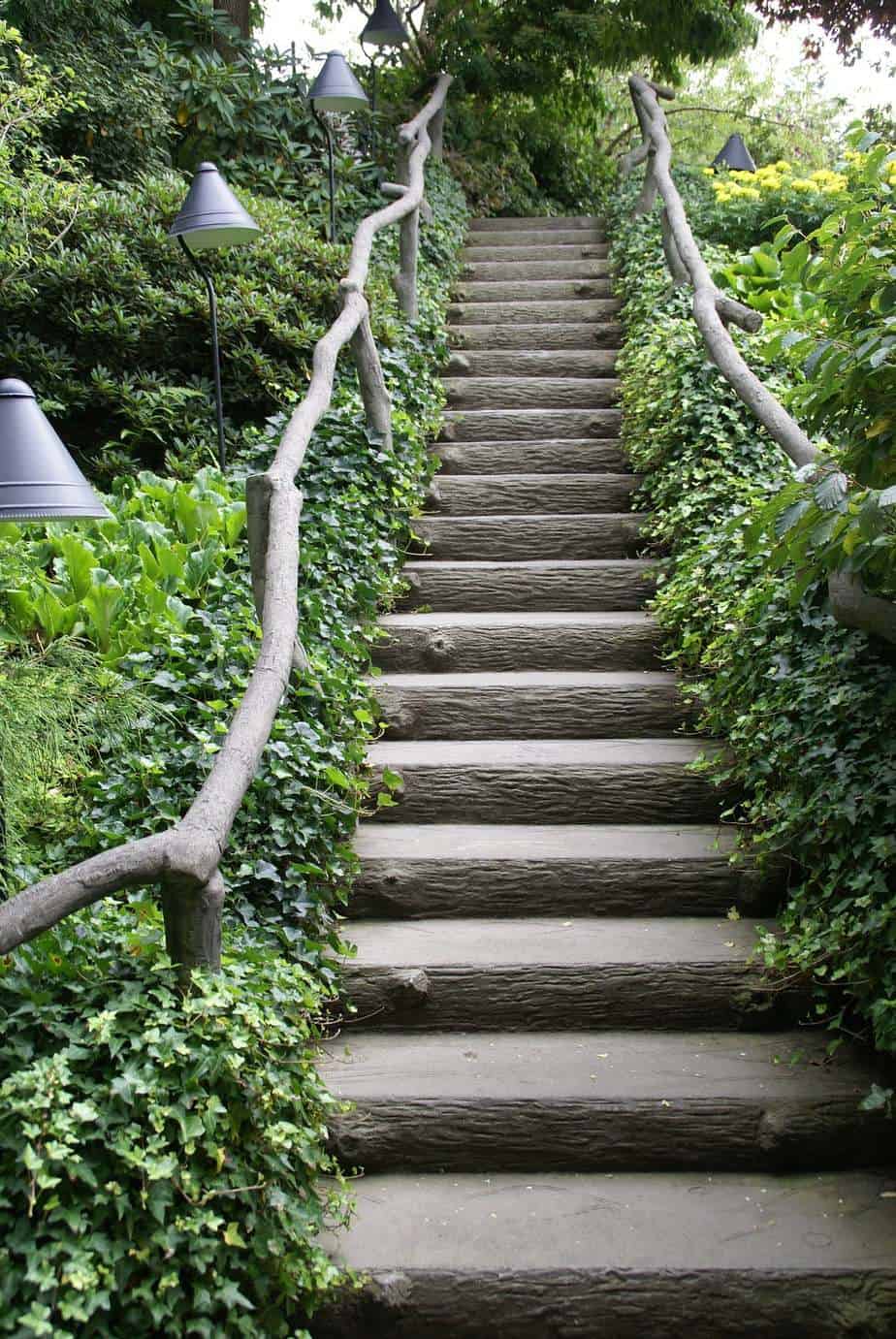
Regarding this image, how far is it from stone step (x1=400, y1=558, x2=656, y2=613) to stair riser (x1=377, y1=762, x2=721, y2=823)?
1.10 metres

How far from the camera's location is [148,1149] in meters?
1.97

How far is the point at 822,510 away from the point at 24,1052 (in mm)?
1966

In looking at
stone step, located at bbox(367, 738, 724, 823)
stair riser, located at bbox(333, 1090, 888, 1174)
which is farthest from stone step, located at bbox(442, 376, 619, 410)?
stair riser, located at bbox(333, 1090, 888, 1174)

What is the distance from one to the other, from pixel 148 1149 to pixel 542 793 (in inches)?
74.6

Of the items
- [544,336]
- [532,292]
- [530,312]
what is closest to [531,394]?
[544,336]

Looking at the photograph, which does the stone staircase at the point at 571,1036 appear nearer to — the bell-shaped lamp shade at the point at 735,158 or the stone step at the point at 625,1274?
the stone step at the point at 625,1274

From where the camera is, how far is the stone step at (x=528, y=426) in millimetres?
5766

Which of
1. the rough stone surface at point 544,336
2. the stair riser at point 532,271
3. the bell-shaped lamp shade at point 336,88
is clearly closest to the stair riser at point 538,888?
the rough stone surface at point 544,336

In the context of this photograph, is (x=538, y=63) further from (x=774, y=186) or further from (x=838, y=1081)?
(x=838, y=1081)

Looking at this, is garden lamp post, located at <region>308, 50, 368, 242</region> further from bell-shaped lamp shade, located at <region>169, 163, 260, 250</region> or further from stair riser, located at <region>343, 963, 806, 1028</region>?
stair riser, located at <region>343, 963, 806, 1028</region>

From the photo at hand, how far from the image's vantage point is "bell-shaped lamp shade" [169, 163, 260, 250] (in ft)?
15.7

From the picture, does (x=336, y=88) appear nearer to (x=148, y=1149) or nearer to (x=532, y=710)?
(x=532, y=710)

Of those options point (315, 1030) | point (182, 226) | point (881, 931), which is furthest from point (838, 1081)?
point (182, 226)

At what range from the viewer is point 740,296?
6.79 metres
